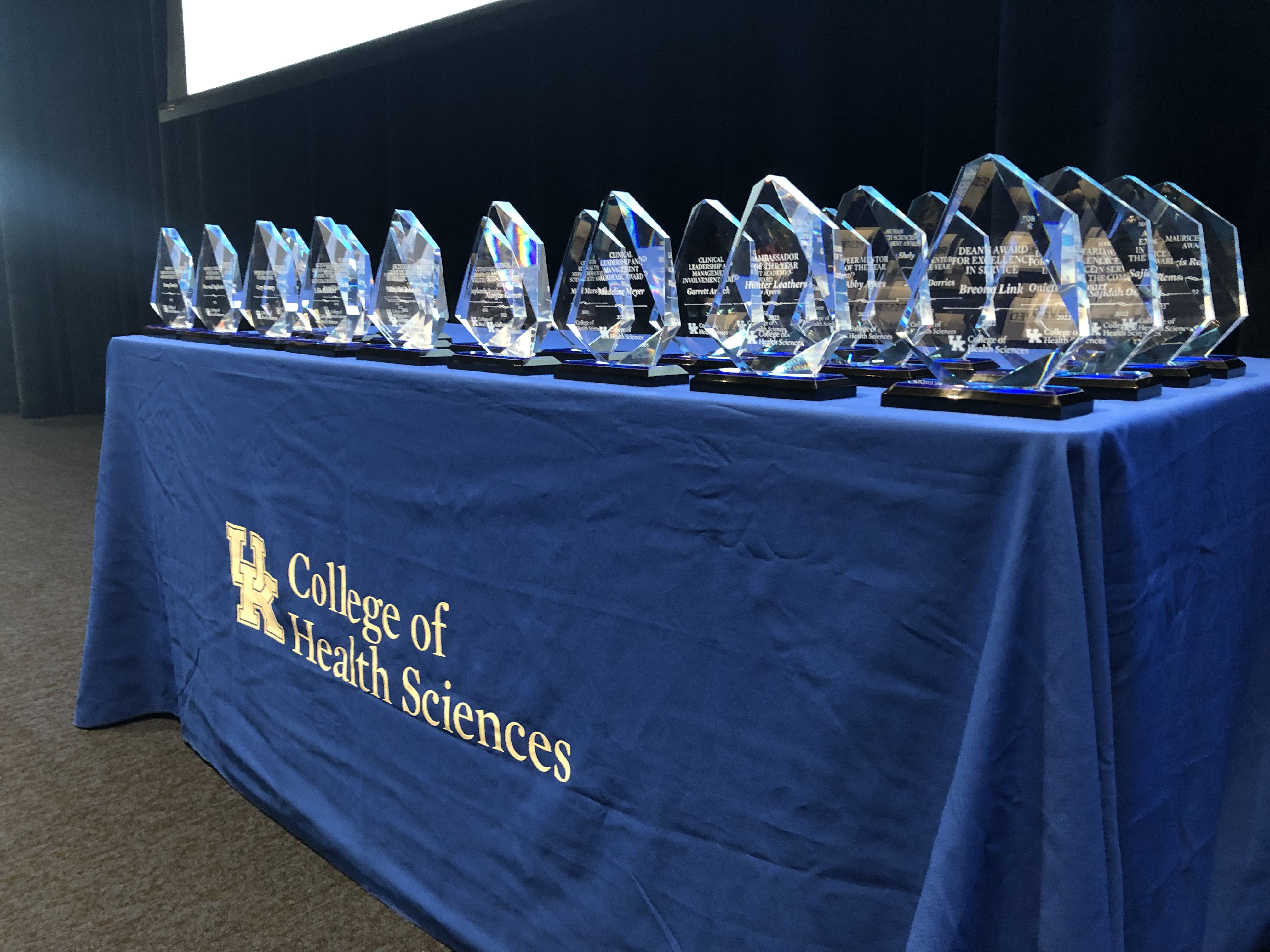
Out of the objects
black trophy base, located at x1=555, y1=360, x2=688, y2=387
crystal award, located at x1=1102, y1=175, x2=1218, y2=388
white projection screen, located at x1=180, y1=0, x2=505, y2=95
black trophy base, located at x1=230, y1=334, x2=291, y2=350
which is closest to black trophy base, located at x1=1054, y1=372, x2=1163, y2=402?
A: crystal award, located at x1=1102, y1=175, x2=1218, y2=388

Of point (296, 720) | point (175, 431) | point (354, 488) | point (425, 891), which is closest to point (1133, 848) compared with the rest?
point (425, 891)

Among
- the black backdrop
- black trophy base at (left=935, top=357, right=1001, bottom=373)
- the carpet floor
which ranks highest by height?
the black backdrop

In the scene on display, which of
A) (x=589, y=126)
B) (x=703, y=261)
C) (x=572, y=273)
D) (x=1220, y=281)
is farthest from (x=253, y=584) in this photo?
(x=589, y=126)

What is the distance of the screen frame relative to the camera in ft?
7.30

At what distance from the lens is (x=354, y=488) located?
4.17ft

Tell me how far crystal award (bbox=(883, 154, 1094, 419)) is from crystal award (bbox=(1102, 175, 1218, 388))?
263 mm

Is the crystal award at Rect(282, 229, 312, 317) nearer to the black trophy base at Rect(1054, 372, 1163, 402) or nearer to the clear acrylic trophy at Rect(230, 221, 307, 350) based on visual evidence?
the clear acrylic trophy at Rect(230, 221, 307, 350)

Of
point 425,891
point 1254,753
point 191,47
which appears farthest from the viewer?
point 191,47

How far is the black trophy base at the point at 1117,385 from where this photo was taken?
0.81m

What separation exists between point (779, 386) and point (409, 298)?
2.19ft

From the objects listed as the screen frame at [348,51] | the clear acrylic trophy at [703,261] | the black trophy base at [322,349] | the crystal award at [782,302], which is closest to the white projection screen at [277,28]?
the screen frame at [348,51]

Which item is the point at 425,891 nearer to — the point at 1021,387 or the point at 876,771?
the point at 876,771


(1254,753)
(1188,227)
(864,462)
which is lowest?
(1254,753)

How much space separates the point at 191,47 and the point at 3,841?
2912mm
